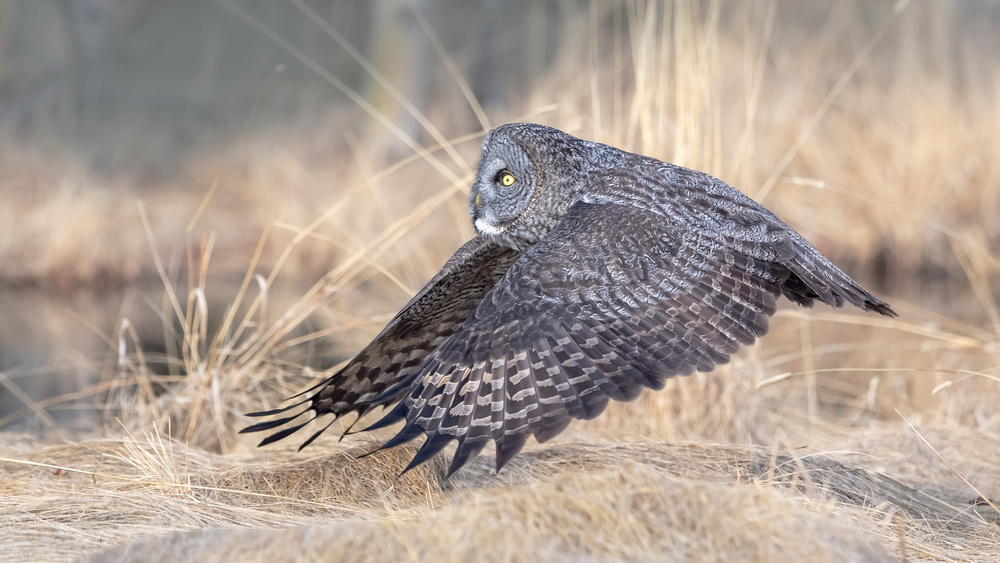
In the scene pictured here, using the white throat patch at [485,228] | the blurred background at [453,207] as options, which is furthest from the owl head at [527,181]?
the blurred background at [453,207]

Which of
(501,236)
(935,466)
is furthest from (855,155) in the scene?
(501,236)

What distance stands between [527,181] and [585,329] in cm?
95

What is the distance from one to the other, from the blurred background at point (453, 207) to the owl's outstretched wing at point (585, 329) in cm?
89

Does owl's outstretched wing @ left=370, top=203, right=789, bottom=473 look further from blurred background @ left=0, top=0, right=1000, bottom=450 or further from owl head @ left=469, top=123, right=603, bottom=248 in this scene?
blurred background @ left=0, top=0, right=1000, bottom=450

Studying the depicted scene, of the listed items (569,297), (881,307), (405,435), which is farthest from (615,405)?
(405,435)

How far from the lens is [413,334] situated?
11.2ft

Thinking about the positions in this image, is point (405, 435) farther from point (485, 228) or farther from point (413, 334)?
point (485, 228)

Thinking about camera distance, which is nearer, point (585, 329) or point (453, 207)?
point (585, 329)

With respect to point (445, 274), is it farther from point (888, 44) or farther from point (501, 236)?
point (888, 44)

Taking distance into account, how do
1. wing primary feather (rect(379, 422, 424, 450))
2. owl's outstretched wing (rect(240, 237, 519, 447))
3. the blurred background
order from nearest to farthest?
wing primary feather (rect(379, 422, 424, 450)) → owl's outstretched wing (rect(240, 237, 519, 447)) → the blurred background

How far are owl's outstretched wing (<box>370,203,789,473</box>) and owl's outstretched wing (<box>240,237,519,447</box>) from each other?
1.54 feet

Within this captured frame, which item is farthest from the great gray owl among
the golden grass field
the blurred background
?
the blurred background

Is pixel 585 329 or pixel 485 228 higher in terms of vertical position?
pixel 485 228

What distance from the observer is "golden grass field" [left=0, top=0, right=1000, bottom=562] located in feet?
7.19
